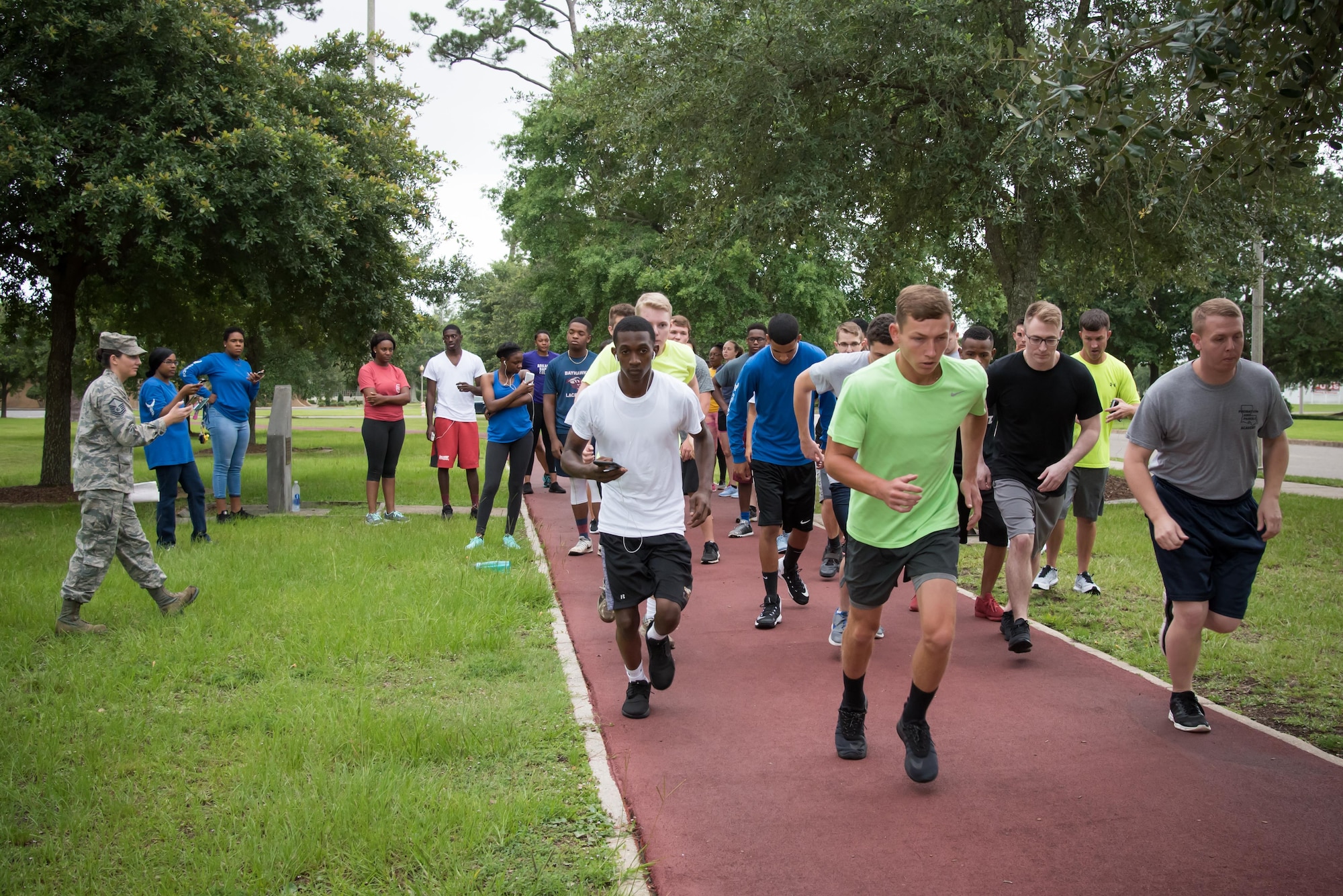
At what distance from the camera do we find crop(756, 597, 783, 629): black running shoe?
7.36 meters

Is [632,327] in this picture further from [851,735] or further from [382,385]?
[382,385]

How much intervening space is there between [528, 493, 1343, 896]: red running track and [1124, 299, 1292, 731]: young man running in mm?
617

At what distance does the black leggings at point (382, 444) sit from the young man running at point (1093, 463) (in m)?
7.40

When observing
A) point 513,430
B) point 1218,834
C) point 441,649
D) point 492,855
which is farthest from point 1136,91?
point 513,430

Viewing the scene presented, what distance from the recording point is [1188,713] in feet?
17.1

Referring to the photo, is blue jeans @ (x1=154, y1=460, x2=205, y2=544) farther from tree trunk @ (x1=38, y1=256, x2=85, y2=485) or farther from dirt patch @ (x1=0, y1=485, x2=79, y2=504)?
tree trunk @ (x1=38, y1=256, x2=85, y2=485)

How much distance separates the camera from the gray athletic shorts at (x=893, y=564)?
4594 mm

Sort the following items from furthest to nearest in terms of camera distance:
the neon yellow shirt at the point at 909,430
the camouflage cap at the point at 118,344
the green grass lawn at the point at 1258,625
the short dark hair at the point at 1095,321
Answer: the short dark hair at the point at 1095,321 → the camouflage cap at the point at 118,344 → the green grass lawn at the point at 1258,625 → the neon yellow shirt at the point at 909,430

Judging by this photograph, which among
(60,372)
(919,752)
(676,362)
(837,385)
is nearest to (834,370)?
(837,385)

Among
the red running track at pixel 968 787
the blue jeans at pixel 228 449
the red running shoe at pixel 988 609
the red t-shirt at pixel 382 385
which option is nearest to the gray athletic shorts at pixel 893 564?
the red running track at pixel 968 787

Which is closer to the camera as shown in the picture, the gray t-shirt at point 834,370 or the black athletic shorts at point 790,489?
Answer: the gray t-shirt at point 834,370

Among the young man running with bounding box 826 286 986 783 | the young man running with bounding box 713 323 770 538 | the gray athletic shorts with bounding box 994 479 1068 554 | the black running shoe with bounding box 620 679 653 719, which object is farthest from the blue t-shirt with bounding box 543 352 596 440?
the young man running with bounding box 826 286 986 783

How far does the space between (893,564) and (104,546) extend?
5516 mm

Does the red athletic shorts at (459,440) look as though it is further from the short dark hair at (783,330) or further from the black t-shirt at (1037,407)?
the black t-shirt at (1037,407)
